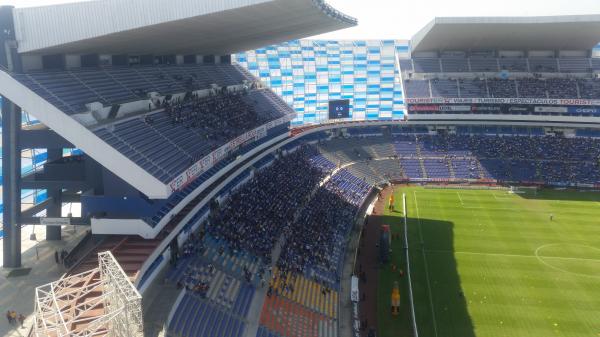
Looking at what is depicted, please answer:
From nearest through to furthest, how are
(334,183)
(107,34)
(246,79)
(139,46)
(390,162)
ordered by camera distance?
(107,34) < (139,46) < (334,183) < (246,79) < (390,162)

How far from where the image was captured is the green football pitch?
27.0m

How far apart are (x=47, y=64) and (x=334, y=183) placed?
31.6m

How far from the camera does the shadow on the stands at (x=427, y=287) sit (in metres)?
26.6

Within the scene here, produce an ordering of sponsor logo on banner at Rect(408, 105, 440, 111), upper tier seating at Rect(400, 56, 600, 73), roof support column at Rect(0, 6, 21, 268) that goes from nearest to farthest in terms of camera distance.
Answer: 1. roof support column at Rect(0, 6, 21, 268)
2. sponsor logo on banner at Rect(408, 105, 440, 111)
3. upper tier seating at Rect(400, 56, 600, 73)

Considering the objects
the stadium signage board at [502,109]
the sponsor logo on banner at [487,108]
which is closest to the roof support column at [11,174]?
the stadium signage board at [502,109]

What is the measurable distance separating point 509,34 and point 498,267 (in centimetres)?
3868

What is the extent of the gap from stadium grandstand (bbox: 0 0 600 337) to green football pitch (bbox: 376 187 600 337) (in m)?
1.14

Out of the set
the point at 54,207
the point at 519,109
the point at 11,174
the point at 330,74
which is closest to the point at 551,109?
the point at 519,109

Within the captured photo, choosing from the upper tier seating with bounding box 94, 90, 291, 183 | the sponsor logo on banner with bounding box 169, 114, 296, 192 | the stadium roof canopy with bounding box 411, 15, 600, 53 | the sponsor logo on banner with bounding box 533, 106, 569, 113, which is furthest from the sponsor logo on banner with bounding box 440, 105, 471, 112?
the upper tier seating with bounding box 94, 90, 291, 183

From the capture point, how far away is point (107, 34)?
23.2m

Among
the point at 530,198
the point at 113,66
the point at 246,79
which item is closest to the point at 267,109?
the point at 246,79

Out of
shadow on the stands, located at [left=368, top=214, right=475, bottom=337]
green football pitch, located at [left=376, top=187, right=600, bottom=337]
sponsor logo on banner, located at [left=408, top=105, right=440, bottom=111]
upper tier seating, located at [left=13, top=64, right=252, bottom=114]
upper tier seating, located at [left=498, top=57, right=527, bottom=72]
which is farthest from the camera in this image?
upper tier seating, located at [left=498, top=57, right=527, bottom=72]

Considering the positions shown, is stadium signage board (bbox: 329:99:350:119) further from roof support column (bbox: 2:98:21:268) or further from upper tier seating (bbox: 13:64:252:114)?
roof support column (bbox: 2:98:21:268)

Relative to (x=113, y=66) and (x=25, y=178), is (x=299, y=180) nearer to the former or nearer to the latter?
(x=113, y=66)
